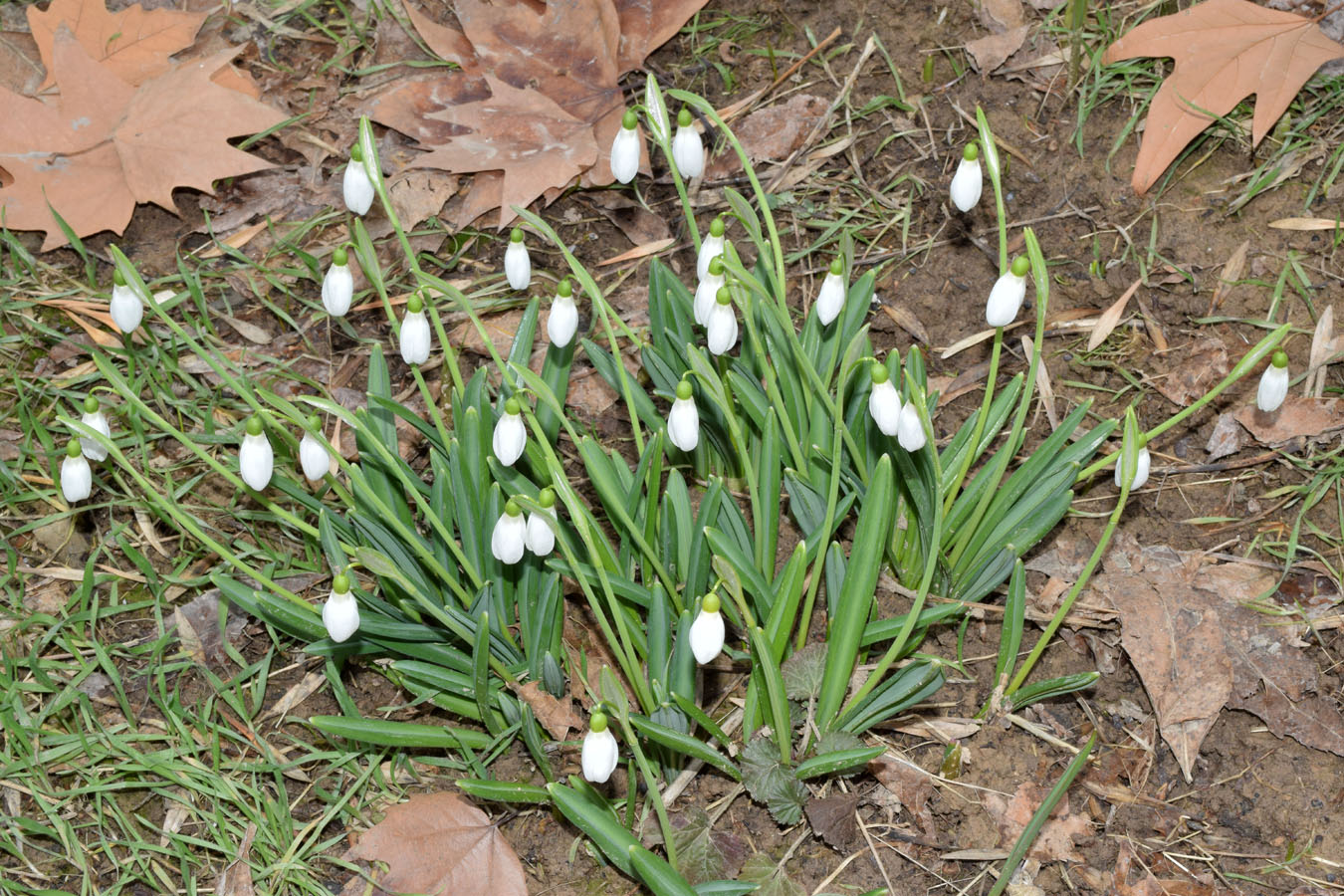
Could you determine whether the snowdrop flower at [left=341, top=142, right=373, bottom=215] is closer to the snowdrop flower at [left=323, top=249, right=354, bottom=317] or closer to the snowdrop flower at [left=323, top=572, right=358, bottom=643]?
the snowdrop flower at [left=323, top=249, right=354, bottom=317]

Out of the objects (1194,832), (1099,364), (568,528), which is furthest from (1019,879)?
(1099,364)

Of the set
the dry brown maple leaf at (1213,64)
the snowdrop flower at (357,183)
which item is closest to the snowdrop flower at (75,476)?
the snowdrop flower at (357,183)

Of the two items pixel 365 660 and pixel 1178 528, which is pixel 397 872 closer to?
pixel 365 660

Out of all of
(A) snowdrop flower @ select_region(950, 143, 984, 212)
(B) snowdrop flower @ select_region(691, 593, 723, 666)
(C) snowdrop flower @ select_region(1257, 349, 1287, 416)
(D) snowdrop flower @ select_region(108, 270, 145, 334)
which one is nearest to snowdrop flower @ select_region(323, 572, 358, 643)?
(B) snowdrop flower @ select_region(691, 593, 723, 666)

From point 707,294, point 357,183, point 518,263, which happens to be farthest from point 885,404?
point 357,183

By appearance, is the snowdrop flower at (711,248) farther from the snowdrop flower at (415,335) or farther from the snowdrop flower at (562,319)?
the snowdrop flower at (415,335)
